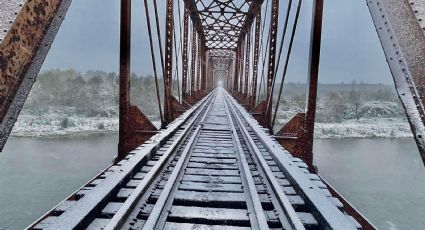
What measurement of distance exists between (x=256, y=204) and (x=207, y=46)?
32.8 m

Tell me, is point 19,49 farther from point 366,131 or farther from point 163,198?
point 366,131

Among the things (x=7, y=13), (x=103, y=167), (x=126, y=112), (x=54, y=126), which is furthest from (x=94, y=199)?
(x=54, y=126)

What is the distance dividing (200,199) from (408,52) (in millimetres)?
2113

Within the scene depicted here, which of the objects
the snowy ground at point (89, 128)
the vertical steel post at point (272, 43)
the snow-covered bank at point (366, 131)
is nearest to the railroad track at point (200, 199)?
the vertical steel post at point (272, 43)

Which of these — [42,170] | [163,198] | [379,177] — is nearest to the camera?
[163,198]

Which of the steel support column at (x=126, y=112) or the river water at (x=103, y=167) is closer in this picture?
the steel support column at (x=126, y=112)

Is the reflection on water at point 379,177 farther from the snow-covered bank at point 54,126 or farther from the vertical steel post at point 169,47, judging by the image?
the snow-covered bank at point 54,126

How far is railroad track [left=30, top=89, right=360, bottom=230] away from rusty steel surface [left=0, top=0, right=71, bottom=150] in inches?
34.2

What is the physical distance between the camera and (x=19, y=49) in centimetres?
167

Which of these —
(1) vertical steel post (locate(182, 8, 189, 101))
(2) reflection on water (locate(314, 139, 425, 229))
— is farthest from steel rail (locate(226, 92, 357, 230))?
(2) reflection on water (locate(314, 139, 425, 229))

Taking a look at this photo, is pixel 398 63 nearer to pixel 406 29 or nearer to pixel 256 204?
pixel 406 29

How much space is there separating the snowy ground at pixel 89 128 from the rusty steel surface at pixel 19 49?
151 ft

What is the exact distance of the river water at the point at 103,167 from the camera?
23.5 metres

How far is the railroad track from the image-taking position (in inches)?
88.0
